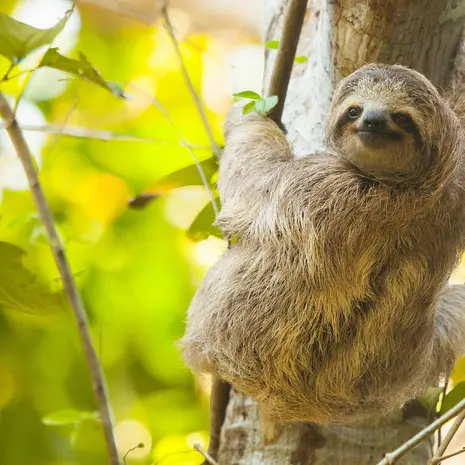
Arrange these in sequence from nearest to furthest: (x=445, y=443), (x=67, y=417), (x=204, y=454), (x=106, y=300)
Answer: (x=445, y=443)
(x=204, y=454)
(x=67, y=417)
(x=106, y=300)

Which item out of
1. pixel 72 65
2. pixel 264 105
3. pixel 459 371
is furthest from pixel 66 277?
pixel 459 371

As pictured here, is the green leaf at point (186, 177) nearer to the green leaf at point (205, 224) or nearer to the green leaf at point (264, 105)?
the green leaf at point (205, 224)

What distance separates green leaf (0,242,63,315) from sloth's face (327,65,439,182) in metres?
1.67

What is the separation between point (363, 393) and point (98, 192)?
2.87 metres

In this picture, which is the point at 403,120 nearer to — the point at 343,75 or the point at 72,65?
the point at 343,75

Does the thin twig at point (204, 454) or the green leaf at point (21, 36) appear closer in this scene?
the green leaf at point (21, 36)

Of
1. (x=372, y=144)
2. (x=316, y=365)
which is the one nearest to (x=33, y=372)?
(x=316, y=365)

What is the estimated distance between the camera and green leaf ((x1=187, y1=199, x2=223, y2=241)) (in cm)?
436

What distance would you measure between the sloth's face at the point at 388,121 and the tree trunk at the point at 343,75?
298 millimetres

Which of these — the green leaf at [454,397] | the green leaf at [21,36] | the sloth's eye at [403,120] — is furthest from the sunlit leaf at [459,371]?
the green leaf at [21,36]

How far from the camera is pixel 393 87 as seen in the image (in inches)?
129

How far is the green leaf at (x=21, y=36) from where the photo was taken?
2979 mm

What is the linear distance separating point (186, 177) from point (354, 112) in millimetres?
1260

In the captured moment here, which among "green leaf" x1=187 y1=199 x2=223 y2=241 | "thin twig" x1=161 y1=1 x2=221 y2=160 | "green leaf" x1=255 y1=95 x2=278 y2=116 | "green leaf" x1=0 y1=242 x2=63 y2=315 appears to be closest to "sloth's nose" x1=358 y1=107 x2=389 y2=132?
"green leaf" x1=255 y1=95 x2=278 y2=116
